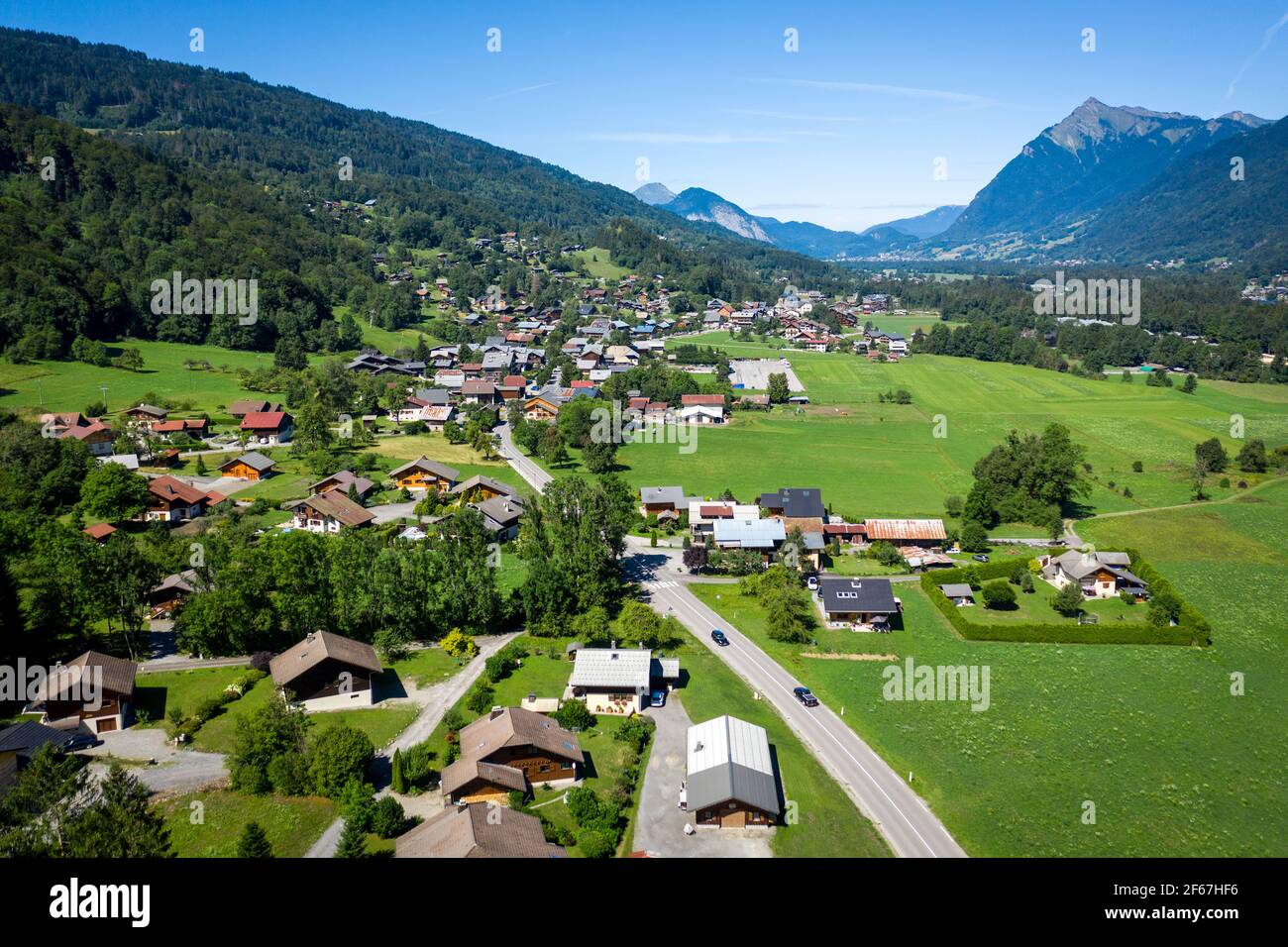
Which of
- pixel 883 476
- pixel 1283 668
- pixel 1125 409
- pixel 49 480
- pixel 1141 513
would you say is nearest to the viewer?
pixel 1283 668

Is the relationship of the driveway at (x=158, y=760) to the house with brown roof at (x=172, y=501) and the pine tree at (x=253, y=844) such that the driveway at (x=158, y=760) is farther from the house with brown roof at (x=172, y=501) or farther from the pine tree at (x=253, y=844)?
the house with brown roof at (x=172, y=501)

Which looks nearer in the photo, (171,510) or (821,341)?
(171,510)

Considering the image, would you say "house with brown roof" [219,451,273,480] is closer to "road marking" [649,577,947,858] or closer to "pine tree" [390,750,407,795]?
"road marking" [649,577,947,858]

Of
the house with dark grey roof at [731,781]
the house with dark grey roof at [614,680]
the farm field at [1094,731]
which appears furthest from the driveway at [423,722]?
the farm field at [1094,731]

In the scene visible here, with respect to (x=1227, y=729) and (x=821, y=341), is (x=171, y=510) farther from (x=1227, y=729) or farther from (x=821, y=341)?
(x=821, y=341)
